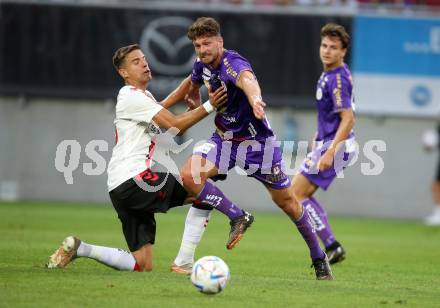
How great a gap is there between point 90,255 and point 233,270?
201 centimetres

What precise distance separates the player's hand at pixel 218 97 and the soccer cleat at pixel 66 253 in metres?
1.90

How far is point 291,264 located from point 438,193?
29.9ft

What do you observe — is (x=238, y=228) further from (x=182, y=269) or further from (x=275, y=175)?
(x=182, y=269)

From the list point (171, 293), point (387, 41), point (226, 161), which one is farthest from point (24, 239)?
point (387, 41)

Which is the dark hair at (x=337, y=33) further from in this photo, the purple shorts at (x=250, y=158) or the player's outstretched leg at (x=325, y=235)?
the purple shorts at (x=250, y=158)

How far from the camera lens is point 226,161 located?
9773 millimetres

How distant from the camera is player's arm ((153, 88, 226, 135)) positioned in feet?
31.0

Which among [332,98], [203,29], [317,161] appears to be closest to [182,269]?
[203,29]

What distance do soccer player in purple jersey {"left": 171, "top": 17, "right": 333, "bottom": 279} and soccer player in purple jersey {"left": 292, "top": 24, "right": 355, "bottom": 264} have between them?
1785 mm

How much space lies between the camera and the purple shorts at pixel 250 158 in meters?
9.75

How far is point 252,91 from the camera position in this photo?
9148 mm

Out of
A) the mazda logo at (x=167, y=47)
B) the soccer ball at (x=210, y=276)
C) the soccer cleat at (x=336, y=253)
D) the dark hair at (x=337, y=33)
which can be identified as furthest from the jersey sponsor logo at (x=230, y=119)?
the mazda logo at (x=167, y=47)

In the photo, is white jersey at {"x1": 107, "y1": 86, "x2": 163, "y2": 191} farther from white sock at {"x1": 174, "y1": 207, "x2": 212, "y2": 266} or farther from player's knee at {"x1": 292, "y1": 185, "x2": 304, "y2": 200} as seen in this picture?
player's knee at {"x1": 292, "y1": 185, "x2": 304, "y2": 200}

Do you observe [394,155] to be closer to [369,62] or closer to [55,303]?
[369,62]
